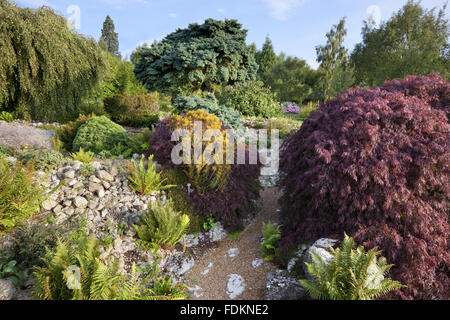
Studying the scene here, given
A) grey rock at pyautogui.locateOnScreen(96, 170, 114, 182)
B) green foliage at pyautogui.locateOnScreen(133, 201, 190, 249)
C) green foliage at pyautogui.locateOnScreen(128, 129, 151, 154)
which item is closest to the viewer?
green foliage at pyautogui.locateOnScreen(133, 201, 190, 249)

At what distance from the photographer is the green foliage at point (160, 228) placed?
3570mm

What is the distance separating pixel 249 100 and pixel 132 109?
5098 mm

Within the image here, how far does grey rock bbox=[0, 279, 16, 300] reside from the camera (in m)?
2.48

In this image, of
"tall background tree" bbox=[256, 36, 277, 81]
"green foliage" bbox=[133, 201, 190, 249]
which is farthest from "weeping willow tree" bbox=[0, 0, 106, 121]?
"tall background tree" bbox=[256, 36, 277, 81]

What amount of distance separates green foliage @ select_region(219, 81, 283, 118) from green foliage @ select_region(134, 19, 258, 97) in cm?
45

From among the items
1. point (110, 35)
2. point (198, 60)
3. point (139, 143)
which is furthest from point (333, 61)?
point (110, 35)

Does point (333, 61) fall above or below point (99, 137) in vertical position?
above

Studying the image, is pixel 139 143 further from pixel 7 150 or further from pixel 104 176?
pixel 7 150

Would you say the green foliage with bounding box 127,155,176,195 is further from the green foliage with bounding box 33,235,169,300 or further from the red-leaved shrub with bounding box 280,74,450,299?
the red-leaved shrub with bounding box 280,74,450,299

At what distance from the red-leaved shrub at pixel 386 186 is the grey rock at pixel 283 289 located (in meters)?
0.48

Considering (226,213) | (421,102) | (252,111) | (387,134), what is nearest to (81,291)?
(226,213)

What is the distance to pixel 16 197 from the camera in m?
3.31

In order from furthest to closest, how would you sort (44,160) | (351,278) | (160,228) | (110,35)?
(110,35)
(44,160)
(160,228)
(351,278)
